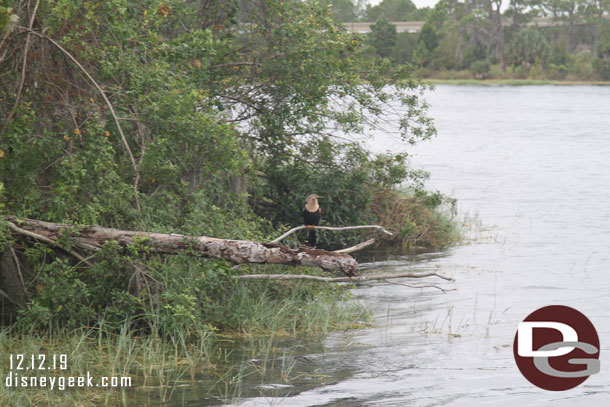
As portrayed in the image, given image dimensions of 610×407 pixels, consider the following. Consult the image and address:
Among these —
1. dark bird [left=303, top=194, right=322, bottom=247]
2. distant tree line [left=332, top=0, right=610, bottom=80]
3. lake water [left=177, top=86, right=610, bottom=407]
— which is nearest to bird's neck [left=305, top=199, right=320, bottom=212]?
dark bird [left=303, top=194, right=322, bottom=247]

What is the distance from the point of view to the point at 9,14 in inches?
282

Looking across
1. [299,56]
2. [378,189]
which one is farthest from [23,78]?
[378,189]

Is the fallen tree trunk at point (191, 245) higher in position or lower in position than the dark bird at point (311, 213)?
higher

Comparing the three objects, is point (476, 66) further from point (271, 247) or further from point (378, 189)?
point (271, 247)

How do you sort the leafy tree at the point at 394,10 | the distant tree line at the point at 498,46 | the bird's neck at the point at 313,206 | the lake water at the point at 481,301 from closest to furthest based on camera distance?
the lake water at the point at 481,301 → the bird's neck at the point at 313,206 → the distant tree line at the point at 498,46 → the leafy tree at the point at 394,10

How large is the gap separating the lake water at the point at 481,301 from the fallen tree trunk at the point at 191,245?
1.08 metres

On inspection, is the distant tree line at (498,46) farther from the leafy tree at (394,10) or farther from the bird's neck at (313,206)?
the bird's neck at (313,206)

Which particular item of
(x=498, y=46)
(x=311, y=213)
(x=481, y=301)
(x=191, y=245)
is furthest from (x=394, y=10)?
(x=191, y=245)

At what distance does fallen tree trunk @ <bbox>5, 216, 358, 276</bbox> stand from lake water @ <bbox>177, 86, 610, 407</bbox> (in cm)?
108

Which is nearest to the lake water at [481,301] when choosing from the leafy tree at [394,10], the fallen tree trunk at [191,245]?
the fallen tree trunk at [191,245]

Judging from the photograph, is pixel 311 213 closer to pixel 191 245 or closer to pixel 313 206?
pixel 313 206

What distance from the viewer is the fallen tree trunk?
Result: 775 cm

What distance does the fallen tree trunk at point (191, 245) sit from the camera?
7746 mm

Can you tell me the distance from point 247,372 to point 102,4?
3.79 meters
